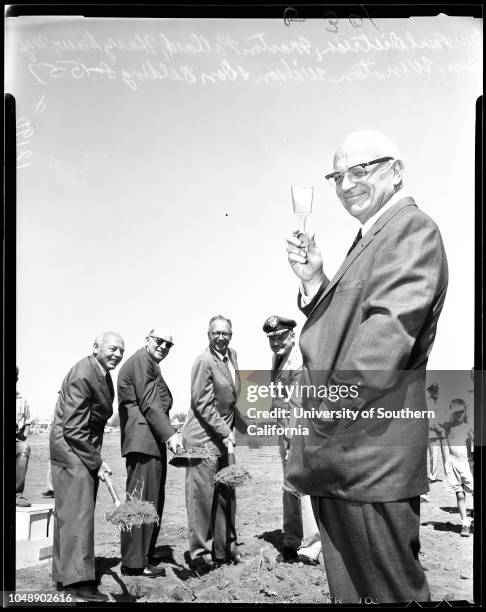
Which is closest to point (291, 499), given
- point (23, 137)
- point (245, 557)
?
point (245, 557)

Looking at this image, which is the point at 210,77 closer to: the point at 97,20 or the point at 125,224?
the point at 97,20

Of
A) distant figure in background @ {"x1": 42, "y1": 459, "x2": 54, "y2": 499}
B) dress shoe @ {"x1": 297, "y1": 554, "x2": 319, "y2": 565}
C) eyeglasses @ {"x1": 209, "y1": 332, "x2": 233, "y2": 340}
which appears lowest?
dress shoe @ {"x1": 297, "y1": 554, "x2": 319, "y2": 565}

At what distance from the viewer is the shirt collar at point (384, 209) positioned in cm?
313

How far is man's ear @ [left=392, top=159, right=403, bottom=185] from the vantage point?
3.20m

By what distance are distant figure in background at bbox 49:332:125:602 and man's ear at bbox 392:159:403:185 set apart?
161cm

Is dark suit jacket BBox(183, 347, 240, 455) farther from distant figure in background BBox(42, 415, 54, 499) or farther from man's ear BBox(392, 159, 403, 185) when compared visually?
man's ear BBox(392, 159, 403, 185)

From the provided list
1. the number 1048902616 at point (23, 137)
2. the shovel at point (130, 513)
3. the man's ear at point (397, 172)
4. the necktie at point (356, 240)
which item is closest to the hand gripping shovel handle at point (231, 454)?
the shovel at point (130, 513)

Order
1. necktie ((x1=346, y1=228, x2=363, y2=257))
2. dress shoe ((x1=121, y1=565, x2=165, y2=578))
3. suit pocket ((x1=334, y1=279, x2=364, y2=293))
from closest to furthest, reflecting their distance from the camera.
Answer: suit pocket ((x1=334, y1=279, x2=364, y2=293)) < necktie ((x1=346, y1=228, x2=363, y2=257)) < dress shoe ((x1=121, y1=565, x2=165, y2=578))

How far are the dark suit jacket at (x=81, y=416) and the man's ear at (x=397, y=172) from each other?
5.84 ft

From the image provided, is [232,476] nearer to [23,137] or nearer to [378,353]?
[378,353]

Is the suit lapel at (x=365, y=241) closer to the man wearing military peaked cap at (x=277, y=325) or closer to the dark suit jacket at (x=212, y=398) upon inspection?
the man wearing military peaked cap at (x=277, y=325)

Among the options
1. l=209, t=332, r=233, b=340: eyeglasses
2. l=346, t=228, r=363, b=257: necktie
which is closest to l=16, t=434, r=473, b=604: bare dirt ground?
l=209, t=332, r=233, b=340: eyeglasses

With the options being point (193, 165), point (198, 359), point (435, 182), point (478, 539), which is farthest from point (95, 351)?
point (478, 539)

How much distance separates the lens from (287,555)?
130 inches
